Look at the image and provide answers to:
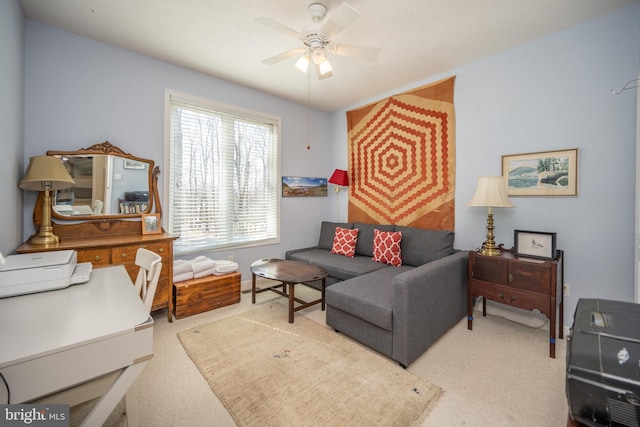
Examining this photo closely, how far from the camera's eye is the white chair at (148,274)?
1520 mm

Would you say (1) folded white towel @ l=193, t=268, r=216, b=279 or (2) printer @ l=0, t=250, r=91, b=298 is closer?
(2) printer @ l=0, t=250, r=91, b=298

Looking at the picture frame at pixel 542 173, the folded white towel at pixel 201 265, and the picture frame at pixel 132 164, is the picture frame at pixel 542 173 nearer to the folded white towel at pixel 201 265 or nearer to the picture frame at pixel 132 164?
the folded white towel at pixel 201 265

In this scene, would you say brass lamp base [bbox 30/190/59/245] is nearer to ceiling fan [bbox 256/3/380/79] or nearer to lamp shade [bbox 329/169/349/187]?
ceiling fan [bbox 256/3/380/79]

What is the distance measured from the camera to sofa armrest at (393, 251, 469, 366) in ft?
6.14

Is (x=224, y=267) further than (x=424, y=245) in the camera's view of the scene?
No

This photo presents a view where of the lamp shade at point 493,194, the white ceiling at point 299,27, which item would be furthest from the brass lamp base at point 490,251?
the white ceiling at point 299,27

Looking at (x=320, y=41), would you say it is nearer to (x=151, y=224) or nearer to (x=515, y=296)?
(x=151, y=224)

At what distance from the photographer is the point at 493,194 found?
7.77 ft

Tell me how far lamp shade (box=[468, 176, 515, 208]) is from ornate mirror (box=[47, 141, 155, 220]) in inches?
129

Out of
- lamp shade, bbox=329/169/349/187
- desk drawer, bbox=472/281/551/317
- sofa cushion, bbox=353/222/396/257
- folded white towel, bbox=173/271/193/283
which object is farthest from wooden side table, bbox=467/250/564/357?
folded white towel, bbox=173/271/193/283

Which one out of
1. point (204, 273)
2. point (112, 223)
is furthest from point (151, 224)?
point (204, 273)

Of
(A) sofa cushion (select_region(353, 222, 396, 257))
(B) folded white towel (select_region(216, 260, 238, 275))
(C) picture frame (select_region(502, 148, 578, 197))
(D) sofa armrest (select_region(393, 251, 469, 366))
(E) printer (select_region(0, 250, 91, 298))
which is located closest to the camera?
(E) printer (select_region(0, 250, 91, 298))

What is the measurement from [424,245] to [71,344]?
2976 mm

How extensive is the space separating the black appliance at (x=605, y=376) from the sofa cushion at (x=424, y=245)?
214 centimetres
